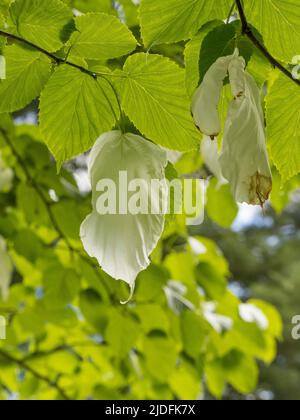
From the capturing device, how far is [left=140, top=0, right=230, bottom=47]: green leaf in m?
0.42

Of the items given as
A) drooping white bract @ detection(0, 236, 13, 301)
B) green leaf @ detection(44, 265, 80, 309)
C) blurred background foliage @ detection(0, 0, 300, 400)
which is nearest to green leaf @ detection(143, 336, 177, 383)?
blurred background foliage @ detection(0, 0, 300, 400)

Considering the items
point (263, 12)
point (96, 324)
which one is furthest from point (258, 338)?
point (263, 12)

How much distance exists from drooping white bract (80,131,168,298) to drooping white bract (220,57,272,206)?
0.18 feet

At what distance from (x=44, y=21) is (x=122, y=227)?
17cm

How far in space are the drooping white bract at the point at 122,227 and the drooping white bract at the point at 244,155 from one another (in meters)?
0.06

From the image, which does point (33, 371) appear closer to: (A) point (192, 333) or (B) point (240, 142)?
(A) point (192, 333)

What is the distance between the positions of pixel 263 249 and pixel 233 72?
27.6ft

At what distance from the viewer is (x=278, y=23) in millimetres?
421

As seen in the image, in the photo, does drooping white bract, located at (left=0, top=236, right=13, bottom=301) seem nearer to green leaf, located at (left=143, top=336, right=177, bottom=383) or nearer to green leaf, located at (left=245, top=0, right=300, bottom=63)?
green leaf, located at (left=143, top=336, right=177, bottom=383)

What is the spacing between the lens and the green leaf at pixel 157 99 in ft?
1.48

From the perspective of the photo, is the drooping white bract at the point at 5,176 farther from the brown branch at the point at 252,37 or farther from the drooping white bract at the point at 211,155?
the brown branch at the point at 252,37

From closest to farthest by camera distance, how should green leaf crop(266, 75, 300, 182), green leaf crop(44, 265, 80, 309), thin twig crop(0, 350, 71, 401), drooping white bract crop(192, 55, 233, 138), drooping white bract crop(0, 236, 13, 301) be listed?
drooping white bract crop(192, 55, 233, 138) → green leaf crop(266, 75, 300, 182) → drooping white bract crop(0, 236, 13, 301) → green leaf crop(44, 265, 80, 309) → thin twig crop(0, 350, 71, 401)

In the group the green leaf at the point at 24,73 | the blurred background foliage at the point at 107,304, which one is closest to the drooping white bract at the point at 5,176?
the blurred background foliage at the point at 107,304

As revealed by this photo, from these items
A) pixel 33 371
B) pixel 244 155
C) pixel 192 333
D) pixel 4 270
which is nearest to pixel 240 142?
pixel 244 155
